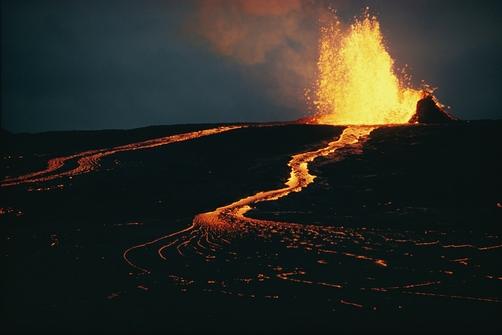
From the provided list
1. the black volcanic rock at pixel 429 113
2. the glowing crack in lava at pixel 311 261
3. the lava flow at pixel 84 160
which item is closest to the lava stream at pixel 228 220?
the glowing crack in lava at pixel 311 261

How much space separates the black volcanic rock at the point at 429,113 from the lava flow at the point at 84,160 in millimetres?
14488

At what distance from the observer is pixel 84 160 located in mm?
27188

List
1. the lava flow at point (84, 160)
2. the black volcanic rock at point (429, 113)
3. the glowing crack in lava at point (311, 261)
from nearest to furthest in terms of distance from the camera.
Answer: the glowing crack in lava at point (311, 261)
the lava flow at point (84, 160)
the black volcanic rock at point (429, 113)

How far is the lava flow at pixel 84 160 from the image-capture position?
21625 mm

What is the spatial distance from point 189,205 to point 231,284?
871 cm

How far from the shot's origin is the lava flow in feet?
70.9

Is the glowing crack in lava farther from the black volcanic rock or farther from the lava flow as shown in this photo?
the black volcanic rock

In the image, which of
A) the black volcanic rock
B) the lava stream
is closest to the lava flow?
the lava stream

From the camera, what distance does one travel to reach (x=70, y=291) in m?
7.14

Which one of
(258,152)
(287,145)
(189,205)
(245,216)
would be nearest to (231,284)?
(245,216)

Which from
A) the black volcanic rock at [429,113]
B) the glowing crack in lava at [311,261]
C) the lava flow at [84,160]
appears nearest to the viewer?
the glowing crack in lava at [311,261]

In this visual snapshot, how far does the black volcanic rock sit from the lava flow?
47.5 feet

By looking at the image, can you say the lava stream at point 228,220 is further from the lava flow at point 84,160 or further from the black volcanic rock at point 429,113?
the black volcanic rock at point 429,113

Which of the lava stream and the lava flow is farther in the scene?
the lava flow
